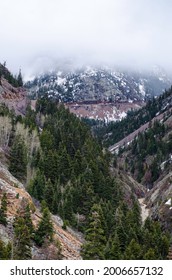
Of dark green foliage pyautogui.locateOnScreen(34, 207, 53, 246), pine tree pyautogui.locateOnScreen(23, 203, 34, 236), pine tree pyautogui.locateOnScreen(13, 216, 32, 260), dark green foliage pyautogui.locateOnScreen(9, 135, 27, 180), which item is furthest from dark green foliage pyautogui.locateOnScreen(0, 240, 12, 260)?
dark green foliage pyautogui.locateOnScreen(9, 135, 27, 180)

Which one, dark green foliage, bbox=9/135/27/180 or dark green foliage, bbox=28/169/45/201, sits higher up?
dark green foliage, bbox=9/135/27/180

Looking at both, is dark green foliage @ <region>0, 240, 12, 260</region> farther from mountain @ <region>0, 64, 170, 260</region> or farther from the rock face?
the rock face

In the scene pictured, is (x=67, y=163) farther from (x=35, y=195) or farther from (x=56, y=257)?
(x=56, y=257)

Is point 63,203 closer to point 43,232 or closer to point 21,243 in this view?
point 43,232

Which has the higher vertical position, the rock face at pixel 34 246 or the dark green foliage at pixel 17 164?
the dark green foliage at pixel 17 164

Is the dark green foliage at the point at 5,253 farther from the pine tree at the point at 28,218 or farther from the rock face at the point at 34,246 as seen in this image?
the pine tree at the point at 28,218

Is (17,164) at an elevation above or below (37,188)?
above

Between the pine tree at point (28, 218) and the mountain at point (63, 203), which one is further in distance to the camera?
the mountain at point (63, 203)

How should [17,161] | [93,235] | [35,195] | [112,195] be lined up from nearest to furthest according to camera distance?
[93,235], [35,195], [17,161], [112,195]

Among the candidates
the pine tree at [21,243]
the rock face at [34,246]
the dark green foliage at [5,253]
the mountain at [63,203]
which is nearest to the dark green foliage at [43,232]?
the mountain at [63,203]

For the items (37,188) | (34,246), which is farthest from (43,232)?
(37,188)

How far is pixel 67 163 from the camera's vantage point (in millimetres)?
121375

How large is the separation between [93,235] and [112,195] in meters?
66.1
